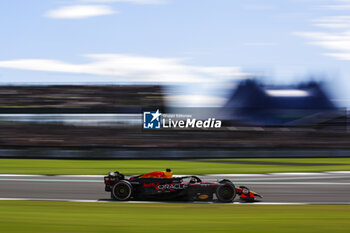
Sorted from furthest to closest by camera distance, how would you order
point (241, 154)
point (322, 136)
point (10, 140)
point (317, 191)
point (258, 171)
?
point (322, 136), point (10, 140), point (241, 154), point (258, 171), point (317, 191)

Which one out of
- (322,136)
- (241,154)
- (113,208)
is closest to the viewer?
(113,208)

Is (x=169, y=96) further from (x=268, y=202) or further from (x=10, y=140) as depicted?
(x=268, y=202)

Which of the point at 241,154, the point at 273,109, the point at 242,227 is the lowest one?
the point at 242,227

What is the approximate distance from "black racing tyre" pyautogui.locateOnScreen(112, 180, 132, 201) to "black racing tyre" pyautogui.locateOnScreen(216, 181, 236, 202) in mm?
1687

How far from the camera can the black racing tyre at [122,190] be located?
30.7 feet

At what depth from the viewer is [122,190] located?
937 centimetres

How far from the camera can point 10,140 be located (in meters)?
30.5

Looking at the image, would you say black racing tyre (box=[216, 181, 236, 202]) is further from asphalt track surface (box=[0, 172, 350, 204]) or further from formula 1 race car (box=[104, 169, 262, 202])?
asphalt track surface (box=[0, 172, 350, 204])

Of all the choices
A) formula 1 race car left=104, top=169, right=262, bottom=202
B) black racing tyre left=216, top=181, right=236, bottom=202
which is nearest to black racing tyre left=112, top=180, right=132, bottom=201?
formula 1 race car left=104, top=169, right=262, bottom=202

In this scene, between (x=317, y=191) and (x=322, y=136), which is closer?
(x=317, y=191)

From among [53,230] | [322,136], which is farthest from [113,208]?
[322,136]

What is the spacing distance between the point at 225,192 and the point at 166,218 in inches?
92.1

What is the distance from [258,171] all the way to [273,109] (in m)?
18.3

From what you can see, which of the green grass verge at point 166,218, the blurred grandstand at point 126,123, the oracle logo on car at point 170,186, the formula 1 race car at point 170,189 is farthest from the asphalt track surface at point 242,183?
the blurred grandstand at point 126,123
